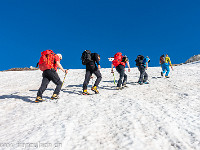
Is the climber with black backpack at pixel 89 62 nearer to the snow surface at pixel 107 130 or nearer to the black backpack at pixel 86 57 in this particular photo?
the black backpack at pixel 86 57

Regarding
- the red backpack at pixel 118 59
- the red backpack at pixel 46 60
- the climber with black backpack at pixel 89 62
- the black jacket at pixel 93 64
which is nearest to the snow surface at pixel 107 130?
the red backpack at pixel 46 60

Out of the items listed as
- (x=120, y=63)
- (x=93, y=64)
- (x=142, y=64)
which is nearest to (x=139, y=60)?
(x=142, y=64)

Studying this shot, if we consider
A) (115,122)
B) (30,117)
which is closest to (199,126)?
(115,122)

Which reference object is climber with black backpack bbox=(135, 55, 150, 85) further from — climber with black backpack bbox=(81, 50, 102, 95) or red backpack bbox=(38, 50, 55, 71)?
red backpack bbox=(38, 50, 55, 71)

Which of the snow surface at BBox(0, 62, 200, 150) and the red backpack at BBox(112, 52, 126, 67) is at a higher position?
the red backpack at BBox(112, 52, 126, 67)

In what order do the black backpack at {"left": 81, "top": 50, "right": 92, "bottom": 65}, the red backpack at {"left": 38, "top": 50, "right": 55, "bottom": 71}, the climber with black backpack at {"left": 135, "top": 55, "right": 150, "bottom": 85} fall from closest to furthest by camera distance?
the red backpack at {"left": 38, "top": 50, "right": 55, "bottom": 71}
the black backpack at {"left": 81, "top": 50, "right": 92, "bottom": 65}
the climber with black backpack at {"left": 135, "top": 55, "right": 150, "bottom": 85}

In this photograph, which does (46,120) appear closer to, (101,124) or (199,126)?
(101,124)

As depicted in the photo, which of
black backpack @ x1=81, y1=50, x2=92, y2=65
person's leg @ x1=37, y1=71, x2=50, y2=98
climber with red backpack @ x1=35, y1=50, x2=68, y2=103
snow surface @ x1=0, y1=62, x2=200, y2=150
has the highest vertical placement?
black backpack @ x1=81, y1=50, x2=92, y2=65

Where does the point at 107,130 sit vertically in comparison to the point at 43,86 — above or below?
below

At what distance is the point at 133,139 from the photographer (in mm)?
2387

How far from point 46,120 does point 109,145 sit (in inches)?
89.4

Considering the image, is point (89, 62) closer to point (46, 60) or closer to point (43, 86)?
point (46, 60)

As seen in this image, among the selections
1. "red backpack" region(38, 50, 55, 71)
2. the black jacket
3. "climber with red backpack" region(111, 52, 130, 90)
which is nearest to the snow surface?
"red backpack" region(38, 50, 55, 71)

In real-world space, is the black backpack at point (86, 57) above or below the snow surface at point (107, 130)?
above
